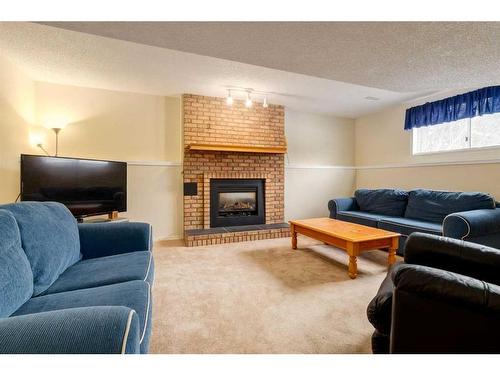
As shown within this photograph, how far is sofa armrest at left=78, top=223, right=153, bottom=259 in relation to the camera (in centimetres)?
181

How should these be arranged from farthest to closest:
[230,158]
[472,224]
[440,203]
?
[230,158]
[440,203]
[472,224]

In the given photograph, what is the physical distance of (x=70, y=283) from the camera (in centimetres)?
132

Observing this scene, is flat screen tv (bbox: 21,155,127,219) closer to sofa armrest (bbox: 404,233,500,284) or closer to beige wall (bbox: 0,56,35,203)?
beige wall (bbox: 0,56,35,203)

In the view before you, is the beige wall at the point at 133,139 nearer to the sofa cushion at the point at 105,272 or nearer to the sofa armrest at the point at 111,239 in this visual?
the sofa armrest at the point at 111,239

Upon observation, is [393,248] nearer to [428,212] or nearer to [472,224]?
[472,224]

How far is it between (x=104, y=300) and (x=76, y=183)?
2335mm

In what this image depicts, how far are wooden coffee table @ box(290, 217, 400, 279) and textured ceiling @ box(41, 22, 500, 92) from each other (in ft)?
5.05

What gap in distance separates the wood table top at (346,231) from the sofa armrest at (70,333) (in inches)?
82.9

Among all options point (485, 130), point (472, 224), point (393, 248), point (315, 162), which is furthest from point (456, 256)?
point (315, 162)

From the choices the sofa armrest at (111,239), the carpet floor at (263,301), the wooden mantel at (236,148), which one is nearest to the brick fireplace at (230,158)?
the wooden mantel at (236,148)

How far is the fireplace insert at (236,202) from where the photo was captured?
4.03 m

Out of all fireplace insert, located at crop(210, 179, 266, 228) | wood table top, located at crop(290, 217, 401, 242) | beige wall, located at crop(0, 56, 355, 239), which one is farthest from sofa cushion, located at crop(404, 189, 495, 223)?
fireplace insert, located at crop(210, 179, 266, 228)

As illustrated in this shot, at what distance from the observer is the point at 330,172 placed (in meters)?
5.04

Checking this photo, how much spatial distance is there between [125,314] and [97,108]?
365 centimetres
